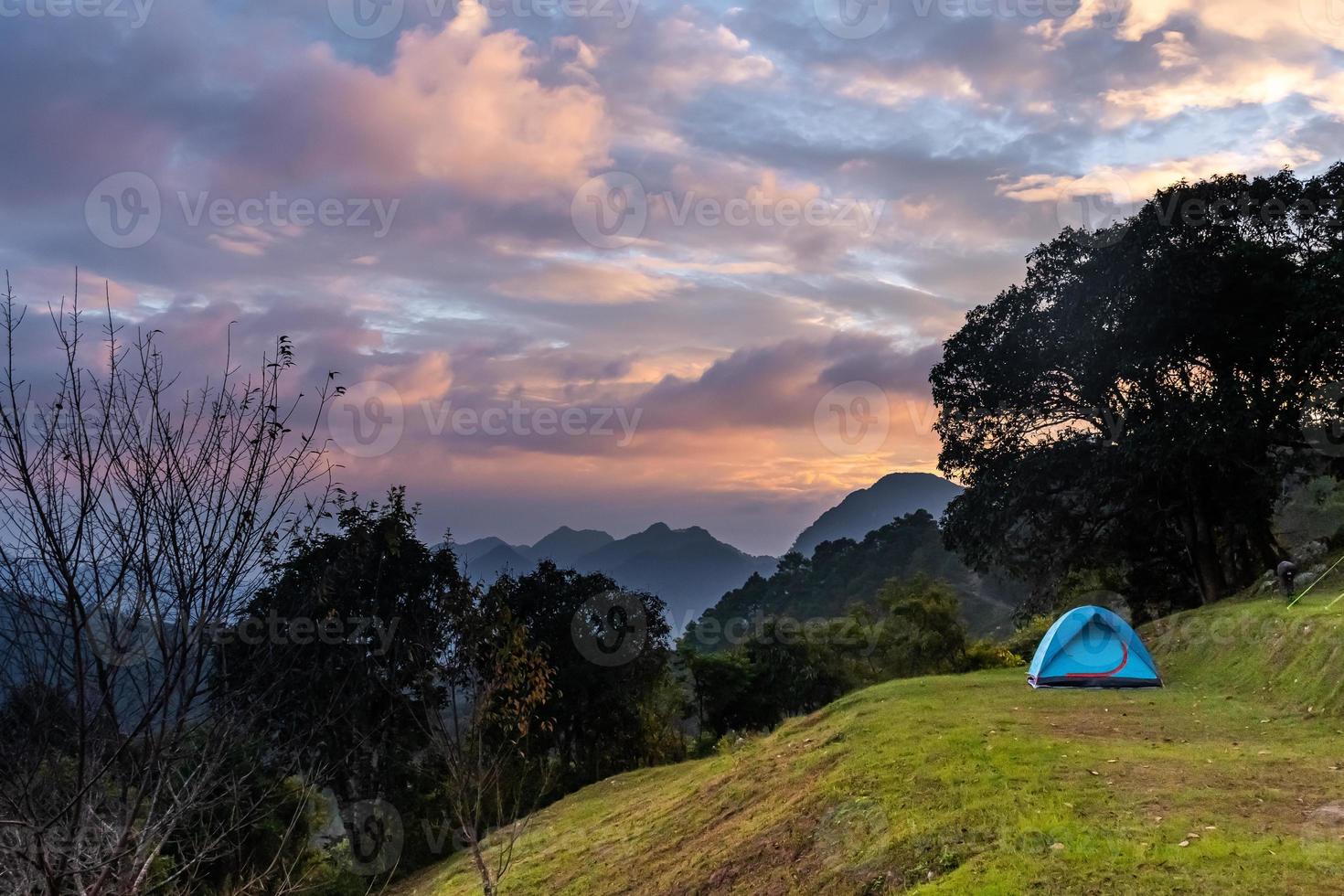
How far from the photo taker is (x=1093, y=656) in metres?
15.9

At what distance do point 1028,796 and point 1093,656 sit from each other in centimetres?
954

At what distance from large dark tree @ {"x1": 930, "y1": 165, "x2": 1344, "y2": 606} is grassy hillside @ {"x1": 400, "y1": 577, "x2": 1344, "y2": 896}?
655cm

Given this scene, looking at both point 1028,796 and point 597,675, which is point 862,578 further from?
point 1028,796

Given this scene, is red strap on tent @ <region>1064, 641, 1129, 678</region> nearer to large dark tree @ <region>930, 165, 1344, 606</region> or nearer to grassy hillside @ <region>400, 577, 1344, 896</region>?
grassy hillside @ <region>400, 577, 1344, 896</region>

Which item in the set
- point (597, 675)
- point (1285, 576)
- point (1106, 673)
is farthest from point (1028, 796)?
point (597, 675)

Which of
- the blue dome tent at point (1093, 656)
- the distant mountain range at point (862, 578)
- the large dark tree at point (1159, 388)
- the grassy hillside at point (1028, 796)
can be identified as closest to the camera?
the grassy hillside at point (1028, 796)

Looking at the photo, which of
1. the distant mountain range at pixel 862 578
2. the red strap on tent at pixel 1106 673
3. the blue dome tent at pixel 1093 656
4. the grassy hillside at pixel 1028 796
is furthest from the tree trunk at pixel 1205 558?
the distant mountain range at pixel 862 578

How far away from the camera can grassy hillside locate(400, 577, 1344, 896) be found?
6164 mm

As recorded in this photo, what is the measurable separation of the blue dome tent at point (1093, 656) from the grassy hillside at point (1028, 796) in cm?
55

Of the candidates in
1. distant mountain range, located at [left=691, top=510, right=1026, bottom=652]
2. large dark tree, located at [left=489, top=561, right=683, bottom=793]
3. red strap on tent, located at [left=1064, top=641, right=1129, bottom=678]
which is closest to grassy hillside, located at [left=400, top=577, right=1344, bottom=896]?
red strap on tent, located at [left=1064, top=641, right=1129, bottom=678]

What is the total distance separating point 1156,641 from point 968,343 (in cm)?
1133

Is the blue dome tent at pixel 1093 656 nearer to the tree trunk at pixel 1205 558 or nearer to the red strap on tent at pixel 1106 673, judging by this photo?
the red strap on tent at pixel 1106 673

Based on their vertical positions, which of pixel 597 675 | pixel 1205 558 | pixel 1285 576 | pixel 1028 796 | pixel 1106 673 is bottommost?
pixel 597 675

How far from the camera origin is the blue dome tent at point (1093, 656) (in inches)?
613
